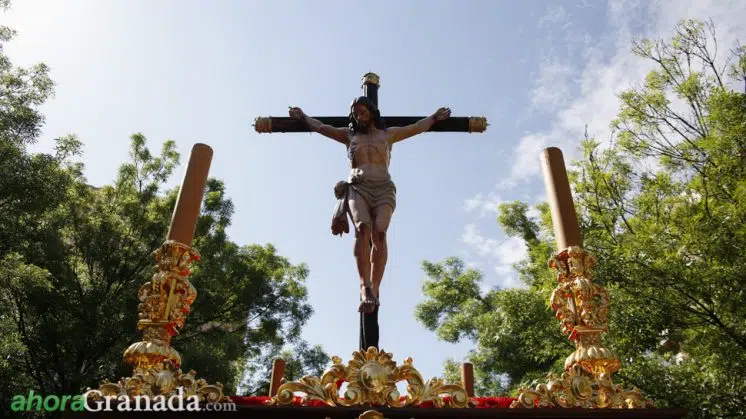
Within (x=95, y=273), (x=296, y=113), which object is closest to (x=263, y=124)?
(x=296, y=113)

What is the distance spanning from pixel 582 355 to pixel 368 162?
2.24 metres

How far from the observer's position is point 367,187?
160 inches

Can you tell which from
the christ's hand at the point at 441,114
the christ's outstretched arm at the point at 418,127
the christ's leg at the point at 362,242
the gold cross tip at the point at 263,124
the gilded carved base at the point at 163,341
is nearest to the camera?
the gilded carved base at the point at 163,341

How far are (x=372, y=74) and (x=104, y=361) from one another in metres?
11.6

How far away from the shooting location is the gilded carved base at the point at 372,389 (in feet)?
8.22

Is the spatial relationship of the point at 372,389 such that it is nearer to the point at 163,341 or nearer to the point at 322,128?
the point at 163,341

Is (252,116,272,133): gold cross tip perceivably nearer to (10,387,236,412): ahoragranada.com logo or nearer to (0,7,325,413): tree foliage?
(10,387,236,412): ahoragranada.com logo

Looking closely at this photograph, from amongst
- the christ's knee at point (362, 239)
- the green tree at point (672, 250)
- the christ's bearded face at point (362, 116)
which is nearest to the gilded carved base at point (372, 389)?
the christ's knee at point (362, 239)

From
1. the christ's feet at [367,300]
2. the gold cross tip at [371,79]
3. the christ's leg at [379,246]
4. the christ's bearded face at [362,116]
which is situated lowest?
the christ's feet at [367,300]

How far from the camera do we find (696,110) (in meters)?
10.7

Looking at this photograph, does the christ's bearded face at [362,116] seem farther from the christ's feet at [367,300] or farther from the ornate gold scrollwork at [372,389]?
the ornate gold scrollwork at [372,389]

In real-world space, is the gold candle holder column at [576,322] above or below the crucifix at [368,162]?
below

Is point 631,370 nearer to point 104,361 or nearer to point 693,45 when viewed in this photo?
point 693,45

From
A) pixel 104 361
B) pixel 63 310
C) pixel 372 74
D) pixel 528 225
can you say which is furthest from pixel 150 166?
pixel 372 74
